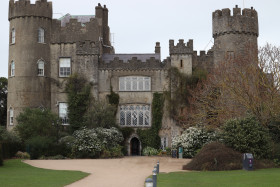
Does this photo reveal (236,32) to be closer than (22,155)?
No

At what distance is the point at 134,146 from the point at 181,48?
10.1m

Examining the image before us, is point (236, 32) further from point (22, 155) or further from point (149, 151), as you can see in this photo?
point (22, 155)

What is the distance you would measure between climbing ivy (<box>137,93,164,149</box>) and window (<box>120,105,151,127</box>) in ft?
2.36

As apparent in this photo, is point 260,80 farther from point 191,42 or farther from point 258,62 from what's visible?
point 191,42

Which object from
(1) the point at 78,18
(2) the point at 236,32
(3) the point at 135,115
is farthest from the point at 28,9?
(2) the point at 236,32

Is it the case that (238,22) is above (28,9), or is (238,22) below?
below

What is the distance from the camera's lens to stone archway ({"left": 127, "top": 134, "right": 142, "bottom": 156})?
36.8 metres

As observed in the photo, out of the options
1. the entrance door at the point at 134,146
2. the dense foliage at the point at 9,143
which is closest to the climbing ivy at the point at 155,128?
the entrance door at the point at 134,146

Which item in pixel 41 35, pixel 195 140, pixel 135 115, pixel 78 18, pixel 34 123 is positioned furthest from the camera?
pixel 78 18

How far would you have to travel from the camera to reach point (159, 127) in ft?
121

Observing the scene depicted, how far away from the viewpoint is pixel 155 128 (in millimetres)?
36531

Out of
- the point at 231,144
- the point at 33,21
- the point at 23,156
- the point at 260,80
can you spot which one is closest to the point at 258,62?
the point at 260,80

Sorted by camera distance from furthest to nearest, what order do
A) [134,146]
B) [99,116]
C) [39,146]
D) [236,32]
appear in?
[134,146]
[236,32]
[99,116]
[39,146]

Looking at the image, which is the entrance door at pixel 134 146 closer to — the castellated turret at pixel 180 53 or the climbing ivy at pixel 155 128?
the climbing ivy at pixel 155 128
